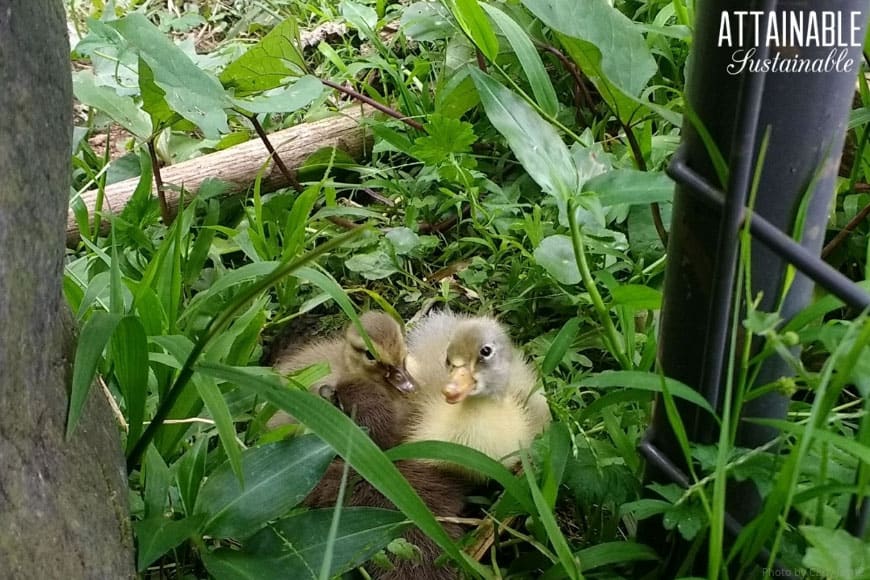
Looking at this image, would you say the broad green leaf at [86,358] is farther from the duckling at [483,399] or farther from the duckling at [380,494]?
the duckling at [483,399]

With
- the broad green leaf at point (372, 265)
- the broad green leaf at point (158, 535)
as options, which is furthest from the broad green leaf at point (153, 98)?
the broad green leaf at point (158, 535)

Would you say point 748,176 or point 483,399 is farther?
point 483,399

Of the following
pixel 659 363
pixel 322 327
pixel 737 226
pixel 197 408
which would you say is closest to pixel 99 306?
pixel 197 408

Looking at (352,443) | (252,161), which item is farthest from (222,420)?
(252,161)

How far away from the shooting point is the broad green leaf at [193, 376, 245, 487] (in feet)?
3.28

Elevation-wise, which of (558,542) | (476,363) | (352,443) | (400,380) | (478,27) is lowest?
(400,380)

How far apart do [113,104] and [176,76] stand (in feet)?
1.25

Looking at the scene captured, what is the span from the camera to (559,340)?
121cm

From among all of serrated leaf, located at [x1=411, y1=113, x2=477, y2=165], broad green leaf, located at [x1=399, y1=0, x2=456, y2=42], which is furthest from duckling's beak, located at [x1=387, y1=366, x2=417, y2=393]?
broad green leaf, located at [x1=399, y1=0, x2=456, y2=42]

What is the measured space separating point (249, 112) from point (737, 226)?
122 centimetres

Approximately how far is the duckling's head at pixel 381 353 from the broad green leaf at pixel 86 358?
615mm

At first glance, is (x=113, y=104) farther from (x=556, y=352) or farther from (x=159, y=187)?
(x=556, y=352)

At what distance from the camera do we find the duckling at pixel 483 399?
140 cm

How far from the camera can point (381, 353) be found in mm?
1555
